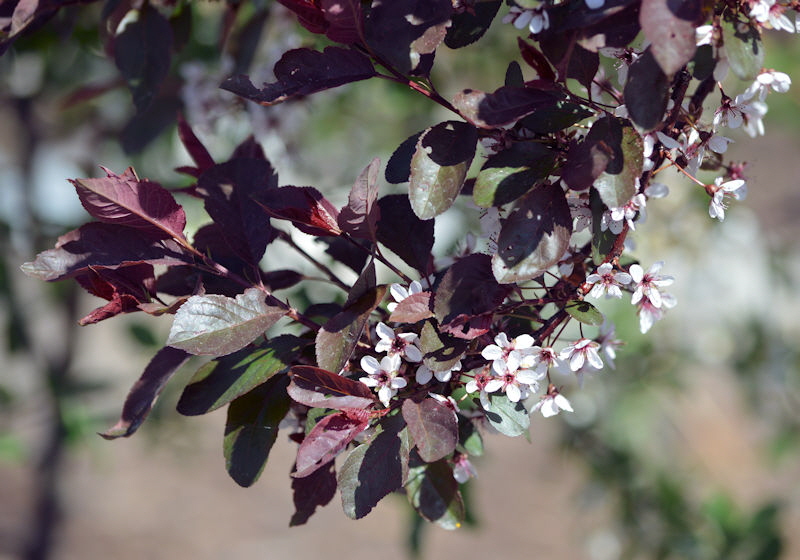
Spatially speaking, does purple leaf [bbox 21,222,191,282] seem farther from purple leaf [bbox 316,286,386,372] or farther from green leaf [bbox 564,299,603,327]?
green leaf [bbox 564,299,603,327]

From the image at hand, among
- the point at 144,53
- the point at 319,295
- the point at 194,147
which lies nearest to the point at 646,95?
the point at 194,147

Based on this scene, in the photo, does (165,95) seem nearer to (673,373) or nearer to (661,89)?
(661,89)

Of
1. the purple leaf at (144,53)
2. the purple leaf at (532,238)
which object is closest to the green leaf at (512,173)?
the purple leaf at (532,238)

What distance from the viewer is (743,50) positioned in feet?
1.73

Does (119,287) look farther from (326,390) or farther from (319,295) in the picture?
(319,295)

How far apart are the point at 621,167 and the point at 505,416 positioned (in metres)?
0.23

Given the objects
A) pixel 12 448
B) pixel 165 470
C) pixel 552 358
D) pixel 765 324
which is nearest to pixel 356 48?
pixel 552 358

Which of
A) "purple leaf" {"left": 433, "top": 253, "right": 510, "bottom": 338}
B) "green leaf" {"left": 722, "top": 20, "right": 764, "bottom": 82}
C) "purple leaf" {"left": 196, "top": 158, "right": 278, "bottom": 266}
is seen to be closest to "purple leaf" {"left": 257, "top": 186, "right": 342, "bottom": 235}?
"purple leaf" {"left": 196, "top": 158, "right": 278, "bottom": 266}

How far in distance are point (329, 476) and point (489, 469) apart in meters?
3.32

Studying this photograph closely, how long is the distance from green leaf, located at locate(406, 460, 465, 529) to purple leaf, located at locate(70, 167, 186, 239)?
320mm

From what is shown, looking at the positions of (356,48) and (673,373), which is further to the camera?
(673,373)

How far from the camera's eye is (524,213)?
1.86ft

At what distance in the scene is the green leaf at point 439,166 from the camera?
1.88ft

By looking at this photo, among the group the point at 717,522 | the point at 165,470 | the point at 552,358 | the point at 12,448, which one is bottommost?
the point at 165,470
